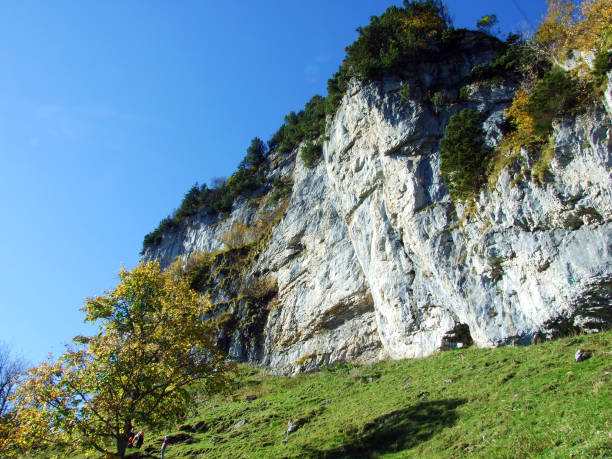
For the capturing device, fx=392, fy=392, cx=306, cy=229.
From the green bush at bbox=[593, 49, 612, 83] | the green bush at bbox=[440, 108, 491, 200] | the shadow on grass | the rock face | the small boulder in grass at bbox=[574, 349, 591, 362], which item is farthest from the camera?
the green bush at bbox=[440, 108, 491, 200]

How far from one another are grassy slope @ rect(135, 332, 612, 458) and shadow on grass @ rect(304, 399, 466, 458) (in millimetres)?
42

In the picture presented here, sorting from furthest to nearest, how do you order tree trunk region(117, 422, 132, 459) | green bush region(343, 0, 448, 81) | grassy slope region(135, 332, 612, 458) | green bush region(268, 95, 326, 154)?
green bush region(268, 95, 326, 154) < green bush region(343, 0, 448, 81) < tree trunk region(117, 422, 132, 459) < grassy slope region(135, 332, 612, 458)

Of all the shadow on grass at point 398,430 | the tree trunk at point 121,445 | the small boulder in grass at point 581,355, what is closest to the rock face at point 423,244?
the small boulder in grass at point 581,355

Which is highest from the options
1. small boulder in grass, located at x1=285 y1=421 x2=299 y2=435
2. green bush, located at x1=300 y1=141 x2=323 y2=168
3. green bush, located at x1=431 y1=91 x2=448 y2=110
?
green bush, located at x1=300 y1=141 x2=323 y2=168

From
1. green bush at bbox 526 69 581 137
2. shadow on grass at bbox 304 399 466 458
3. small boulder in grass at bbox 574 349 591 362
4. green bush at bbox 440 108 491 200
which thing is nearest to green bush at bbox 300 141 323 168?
green bush at bbox 440 108 491 200

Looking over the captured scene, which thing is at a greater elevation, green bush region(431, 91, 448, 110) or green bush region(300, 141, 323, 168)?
green bush region(300, 141, 323, 168)

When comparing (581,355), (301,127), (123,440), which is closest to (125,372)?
(123,440)

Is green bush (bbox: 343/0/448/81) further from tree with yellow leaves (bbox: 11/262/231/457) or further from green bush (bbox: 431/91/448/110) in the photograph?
tree with yellow leaves (bbox: 11/262/231/457)

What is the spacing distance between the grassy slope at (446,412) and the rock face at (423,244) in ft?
6.46

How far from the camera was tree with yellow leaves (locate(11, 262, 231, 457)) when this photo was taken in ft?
45.9

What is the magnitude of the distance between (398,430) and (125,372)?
1058cm

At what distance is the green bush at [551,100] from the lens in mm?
17656

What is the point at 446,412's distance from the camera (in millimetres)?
13992

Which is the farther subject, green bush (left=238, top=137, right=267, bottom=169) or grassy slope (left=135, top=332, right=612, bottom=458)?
green bush (left=238, top=137, right=267, bottom=169)
